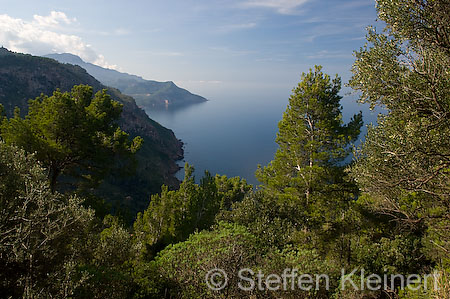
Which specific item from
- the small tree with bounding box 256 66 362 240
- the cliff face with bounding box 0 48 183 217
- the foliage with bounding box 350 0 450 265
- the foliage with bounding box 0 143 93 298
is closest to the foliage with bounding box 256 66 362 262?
the small tree with bounding box 256 66 362 240

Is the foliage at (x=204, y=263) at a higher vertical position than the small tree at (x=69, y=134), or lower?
lower

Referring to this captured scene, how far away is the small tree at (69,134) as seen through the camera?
1498 centimetres

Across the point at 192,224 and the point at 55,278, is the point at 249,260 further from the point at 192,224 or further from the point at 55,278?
the point at 192,224

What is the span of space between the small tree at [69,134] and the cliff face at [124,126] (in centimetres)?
5284

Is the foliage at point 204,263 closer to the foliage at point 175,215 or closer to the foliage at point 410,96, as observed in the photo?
the foliage at point 410,96

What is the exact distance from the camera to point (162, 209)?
21297mm

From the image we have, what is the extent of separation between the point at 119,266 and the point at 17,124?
11079 millimetres

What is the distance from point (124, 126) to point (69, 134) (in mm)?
126189

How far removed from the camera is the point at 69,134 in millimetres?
16281

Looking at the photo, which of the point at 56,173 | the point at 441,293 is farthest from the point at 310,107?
the point at 56,173

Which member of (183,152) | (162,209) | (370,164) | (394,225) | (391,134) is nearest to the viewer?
(391,134)

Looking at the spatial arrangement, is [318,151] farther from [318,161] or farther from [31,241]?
[31,241]

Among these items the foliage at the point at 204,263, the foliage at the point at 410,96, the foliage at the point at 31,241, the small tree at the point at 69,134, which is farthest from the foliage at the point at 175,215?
the foliage at the point at 410,96

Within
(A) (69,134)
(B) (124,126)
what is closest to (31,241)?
(A) (69,134)
